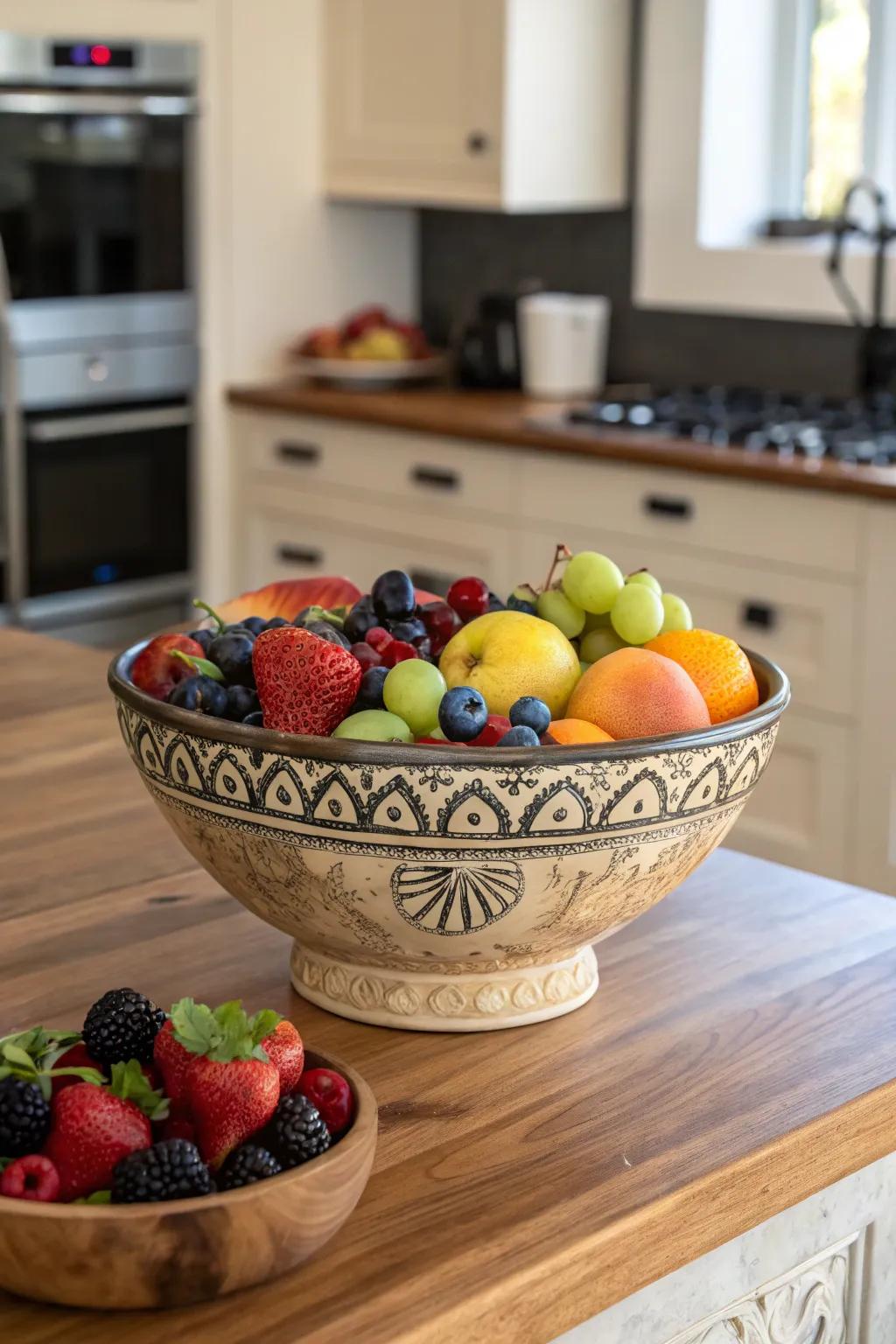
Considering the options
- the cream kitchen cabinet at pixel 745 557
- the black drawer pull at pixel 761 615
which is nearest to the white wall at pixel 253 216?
the cream kitchen cabinet at pixel 745 557

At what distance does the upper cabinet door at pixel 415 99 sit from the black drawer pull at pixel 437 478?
62cm

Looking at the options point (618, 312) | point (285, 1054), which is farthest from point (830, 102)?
point (285, 1054)

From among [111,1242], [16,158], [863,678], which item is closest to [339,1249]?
[111,1242]

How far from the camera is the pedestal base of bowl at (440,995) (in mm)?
972

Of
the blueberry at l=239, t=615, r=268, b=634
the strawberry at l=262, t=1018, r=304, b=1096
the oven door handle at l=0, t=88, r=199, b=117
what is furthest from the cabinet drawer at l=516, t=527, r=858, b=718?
the strawberry at l=262, t=1018, r=304, b=1096

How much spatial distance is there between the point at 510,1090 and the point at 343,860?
154 millimetres

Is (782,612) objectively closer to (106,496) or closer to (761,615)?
(761,615)

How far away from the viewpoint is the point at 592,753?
2.82 ft

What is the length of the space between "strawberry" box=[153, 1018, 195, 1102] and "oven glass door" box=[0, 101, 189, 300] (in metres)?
2.95

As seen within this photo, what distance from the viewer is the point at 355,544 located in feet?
12.0

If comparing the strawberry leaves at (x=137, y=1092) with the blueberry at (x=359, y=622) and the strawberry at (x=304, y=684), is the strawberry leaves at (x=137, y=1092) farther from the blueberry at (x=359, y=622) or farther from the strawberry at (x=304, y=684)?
the blueberry at (x=359, y=622)

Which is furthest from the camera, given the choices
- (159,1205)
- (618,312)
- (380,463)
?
(618,312)

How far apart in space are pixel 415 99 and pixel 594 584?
2992mm

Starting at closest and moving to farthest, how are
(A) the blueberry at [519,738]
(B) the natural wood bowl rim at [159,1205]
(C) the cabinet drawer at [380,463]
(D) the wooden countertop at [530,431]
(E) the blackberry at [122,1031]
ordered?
(B) the natural wood bowl rim at [159,1205] → (E) the blackberry at [122,1031] → (A) the blueberry at [519,738] → (D) the wooden countertop at [530,431] → (C) the cabinet drawer at [380,463]
